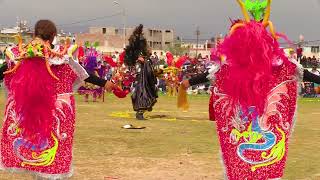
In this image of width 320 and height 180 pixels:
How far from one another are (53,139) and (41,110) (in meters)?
0.32

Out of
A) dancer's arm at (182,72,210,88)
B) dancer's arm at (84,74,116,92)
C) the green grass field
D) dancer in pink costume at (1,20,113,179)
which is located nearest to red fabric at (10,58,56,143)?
dancer in pink costume at (1,20,113,179)

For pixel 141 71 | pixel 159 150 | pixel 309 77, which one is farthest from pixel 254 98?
pixel 141 71

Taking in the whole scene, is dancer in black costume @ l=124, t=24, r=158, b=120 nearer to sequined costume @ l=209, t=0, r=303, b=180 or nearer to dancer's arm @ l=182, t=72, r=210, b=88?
dancer's arm @ l=182, t=72, r=210, b=88

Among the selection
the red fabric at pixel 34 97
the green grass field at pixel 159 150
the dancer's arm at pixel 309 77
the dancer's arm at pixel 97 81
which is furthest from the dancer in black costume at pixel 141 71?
the dancer's arm at pixel 309 77

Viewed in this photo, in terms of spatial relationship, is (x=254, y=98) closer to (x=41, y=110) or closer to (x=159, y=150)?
(x=41, y=110)

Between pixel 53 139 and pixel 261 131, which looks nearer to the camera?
pixel 261 131

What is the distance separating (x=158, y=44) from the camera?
114 metres

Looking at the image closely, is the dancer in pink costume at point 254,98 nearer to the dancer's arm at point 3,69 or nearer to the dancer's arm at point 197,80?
the dancer's arm at point 197,80

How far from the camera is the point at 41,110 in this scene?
234 inches

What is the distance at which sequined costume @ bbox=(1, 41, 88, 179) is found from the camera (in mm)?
5887

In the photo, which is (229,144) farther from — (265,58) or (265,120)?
(265,58)

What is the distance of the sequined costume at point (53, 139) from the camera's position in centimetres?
589

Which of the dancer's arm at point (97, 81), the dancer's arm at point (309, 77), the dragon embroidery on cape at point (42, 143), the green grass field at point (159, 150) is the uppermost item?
the dancer's arm at point (309, 77)

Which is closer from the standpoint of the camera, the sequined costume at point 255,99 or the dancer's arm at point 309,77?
the sequined costume at point 255,99
